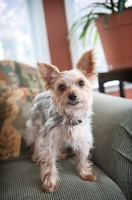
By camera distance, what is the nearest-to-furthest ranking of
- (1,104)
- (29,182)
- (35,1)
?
(29,182) → (1,104) → (35,1)

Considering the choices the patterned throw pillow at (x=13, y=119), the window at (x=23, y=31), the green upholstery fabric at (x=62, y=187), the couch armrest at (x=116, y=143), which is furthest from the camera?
the window at (x=23, y=31)

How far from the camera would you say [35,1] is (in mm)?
2320

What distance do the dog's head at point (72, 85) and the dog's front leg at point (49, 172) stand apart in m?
0.23

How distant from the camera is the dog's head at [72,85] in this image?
116cm

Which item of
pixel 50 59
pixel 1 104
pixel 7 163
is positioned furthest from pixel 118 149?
pixel 50 59

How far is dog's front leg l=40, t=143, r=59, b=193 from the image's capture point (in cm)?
108

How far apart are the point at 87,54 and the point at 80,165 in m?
0.59

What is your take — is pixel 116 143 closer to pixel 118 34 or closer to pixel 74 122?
pixel 74 122

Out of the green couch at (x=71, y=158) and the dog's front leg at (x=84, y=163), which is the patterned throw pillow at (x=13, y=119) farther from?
the dog's front leg at (x=84, y=163)

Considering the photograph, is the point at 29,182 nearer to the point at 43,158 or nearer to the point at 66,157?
the point at 43,158

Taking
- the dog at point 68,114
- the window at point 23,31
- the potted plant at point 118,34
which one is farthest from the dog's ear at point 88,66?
the window at point 23,31

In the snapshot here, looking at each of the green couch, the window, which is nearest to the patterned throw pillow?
the green couch


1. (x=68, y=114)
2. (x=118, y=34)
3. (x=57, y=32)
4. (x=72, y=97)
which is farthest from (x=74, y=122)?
(x=57, y=32)

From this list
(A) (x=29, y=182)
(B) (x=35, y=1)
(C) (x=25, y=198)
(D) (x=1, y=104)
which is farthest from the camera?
(B) (x=35, y=1)
